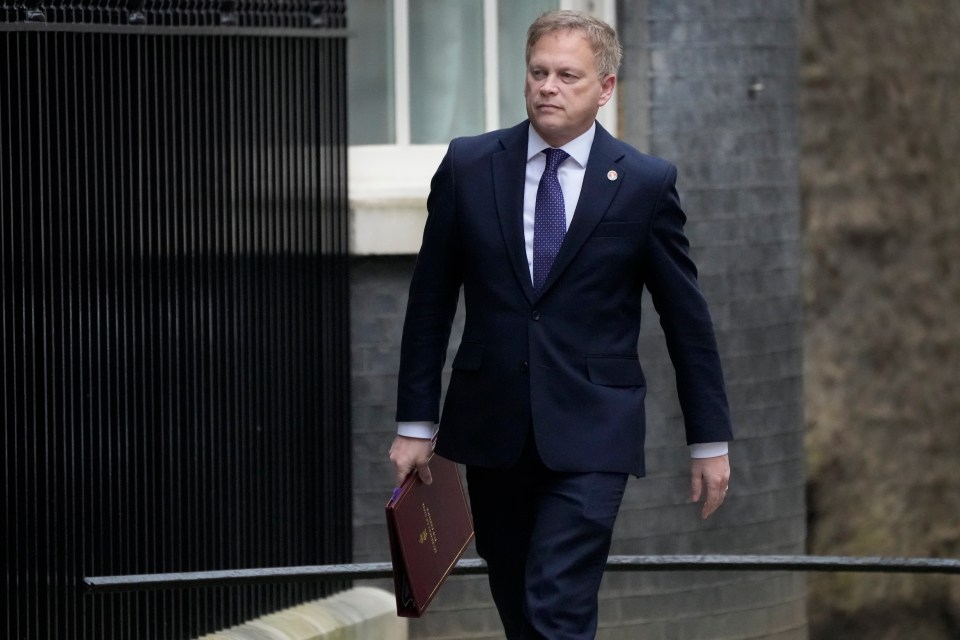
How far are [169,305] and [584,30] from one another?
2.02 metres

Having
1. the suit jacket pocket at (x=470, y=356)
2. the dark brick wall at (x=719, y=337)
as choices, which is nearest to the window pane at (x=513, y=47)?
the dark brick wall at (x=719, y=337)

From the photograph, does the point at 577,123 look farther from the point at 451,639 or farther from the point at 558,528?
the point at 451,639

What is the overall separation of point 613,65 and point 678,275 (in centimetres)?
52

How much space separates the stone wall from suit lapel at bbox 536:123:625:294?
571 centimetres

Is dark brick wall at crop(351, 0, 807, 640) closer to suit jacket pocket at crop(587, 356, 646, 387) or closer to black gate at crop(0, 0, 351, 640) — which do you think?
black gate at crop(0, 0, 351, 640)

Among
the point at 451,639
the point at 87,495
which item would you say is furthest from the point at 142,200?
the point at 451,639

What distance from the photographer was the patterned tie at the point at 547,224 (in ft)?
16.5

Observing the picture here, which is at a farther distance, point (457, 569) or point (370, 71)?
point (370, 71)

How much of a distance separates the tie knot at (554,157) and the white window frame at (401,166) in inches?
114

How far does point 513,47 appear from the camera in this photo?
28.2ft

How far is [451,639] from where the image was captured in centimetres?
853

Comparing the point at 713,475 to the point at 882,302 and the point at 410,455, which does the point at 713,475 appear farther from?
the point at 882,302

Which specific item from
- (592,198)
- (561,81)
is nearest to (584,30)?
(561,81)

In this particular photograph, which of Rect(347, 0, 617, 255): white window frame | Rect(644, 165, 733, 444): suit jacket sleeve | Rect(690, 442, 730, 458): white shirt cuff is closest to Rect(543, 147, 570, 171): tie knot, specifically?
Rect(644, 165, 733, 444): suit jacket sleeve
